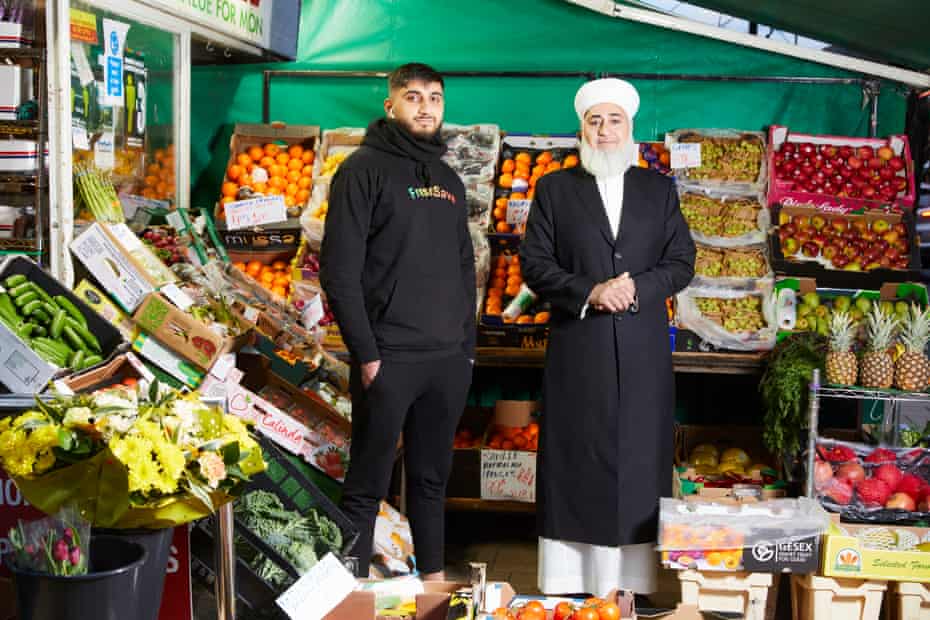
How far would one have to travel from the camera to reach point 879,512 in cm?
404

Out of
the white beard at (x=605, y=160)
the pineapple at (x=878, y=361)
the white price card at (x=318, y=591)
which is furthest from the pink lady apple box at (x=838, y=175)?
the white price card at (x=318, y=591)

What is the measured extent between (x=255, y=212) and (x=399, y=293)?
2.13 metres

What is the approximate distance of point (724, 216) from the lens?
5.34 meters

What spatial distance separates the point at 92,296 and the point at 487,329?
179 cm

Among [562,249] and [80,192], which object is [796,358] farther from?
[80,192]

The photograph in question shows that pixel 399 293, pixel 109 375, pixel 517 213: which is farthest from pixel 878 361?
pixel 109 375

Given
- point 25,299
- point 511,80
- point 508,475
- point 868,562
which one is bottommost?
point 508,475

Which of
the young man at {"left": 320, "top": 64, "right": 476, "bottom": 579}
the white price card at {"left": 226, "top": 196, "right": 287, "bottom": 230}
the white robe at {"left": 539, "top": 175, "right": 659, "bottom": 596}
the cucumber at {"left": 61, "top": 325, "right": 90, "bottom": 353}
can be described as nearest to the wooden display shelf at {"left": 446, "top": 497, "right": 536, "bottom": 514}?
the white robe at {"left": 539, "top": 175, "right": 659, "bottom": 596}

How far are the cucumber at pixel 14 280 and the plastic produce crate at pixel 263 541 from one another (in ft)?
3.49

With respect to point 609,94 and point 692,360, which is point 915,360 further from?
point 609,94

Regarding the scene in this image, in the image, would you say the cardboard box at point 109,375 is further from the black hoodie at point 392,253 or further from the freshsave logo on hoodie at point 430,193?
the freshsave logo on hoodie at point 430,193

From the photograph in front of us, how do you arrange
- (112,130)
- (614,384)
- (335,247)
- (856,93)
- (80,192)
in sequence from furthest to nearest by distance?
(856,93) → (112,130) → (80,192) → (614,384) → (335,247)

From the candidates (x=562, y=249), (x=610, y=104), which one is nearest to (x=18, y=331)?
(x=562, y=249)

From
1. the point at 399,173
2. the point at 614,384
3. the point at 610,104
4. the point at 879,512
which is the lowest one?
the point at 879,512
